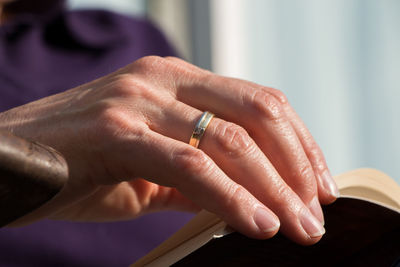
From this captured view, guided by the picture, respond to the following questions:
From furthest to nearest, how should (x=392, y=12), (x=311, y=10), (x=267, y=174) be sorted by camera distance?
(x=311, y=10) → (x=392, y=12) → (x=267, y=174)

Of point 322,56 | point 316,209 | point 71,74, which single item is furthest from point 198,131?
point 322,56

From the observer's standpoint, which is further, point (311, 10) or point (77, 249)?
point (311, 10)

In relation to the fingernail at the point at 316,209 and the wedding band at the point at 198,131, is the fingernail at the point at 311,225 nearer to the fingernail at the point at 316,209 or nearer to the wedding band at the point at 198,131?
the fingernail at the point at 316,209

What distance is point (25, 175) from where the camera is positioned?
319 millimetres

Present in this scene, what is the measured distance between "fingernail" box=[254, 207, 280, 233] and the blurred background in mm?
1343

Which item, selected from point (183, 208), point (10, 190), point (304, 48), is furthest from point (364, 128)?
point (10, 190)

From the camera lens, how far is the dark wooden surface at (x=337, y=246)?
484mm

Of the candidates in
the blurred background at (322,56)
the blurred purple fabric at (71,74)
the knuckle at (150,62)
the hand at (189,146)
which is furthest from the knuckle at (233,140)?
the blurred background at (322,56)

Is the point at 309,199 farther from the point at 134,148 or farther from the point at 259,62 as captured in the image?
the point at 259,62

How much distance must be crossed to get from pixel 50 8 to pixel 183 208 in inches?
31.2

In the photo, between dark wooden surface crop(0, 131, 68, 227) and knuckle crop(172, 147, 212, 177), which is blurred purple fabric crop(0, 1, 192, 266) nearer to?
knuckle crop(172, 147, 212, 177)

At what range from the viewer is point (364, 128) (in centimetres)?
187

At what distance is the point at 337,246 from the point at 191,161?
0.18 meters

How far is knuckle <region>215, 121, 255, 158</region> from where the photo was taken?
1.69ft
